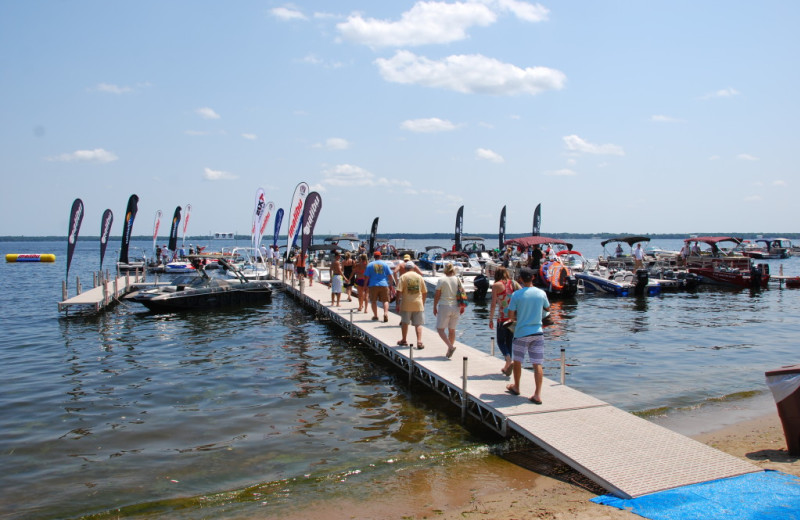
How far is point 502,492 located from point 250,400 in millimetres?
5477

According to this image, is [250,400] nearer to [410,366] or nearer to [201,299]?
[410,366]

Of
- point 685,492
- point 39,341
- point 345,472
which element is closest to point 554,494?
point 685,492

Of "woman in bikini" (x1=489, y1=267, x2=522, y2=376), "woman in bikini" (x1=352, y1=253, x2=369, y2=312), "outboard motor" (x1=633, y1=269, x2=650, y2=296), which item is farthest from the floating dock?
"outboard motor" (x1=633, y1=269, x2=650, y2=296)

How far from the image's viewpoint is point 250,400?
1002cm

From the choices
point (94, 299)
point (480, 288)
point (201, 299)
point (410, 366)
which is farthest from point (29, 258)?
point (410, 366)

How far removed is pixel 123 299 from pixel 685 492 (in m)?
24.7

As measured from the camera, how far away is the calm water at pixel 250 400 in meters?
6.62

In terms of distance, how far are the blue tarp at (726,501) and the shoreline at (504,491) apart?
204 mm

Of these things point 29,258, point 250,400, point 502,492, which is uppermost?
point 29,258

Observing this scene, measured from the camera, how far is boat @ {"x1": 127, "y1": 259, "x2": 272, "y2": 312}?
2059 centimetres

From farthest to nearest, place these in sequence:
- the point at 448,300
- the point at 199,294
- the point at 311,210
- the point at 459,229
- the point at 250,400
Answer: the point at 459,229 → the point at 311,210 → the point at 199,294 → the point at 250,400 → the point at 448,300

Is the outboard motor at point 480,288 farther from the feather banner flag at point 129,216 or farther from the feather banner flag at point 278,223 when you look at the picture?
the feather banner flag at point 129,216

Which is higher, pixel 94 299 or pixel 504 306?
pixel 504 306

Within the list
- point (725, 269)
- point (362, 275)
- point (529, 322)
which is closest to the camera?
point (529, 322)
